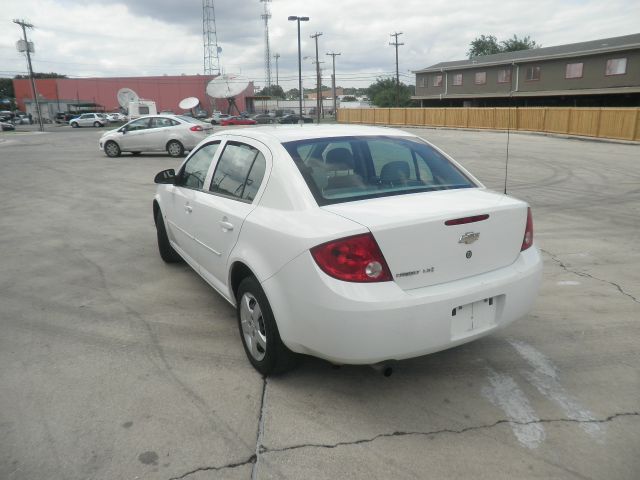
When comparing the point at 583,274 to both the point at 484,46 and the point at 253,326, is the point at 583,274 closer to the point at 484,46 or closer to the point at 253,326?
the point at 253,326

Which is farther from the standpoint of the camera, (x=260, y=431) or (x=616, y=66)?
(x=616, y=66)

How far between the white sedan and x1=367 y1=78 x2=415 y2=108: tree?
7718cm

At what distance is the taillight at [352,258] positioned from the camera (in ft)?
8.96

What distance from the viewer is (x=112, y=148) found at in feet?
62.7

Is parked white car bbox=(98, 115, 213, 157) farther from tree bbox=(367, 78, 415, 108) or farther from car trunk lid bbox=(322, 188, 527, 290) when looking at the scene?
tree bbox=(367, 78, 415, 108)

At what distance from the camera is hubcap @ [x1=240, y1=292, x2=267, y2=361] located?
3.34 m

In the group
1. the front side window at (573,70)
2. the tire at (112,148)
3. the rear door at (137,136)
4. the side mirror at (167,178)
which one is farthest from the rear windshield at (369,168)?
the front side window at (573,70)

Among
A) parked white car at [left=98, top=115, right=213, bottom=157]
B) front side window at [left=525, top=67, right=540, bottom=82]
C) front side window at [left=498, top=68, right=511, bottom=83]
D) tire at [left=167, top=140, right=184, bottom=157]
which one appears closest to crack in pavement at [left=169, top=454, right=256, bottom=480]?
parked white car at [left=98, top=115, right=213, bottom=157]

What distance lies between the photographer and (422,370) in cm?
349

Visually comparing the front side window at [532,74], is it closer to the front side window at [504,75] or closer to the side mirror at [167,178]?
the front side window at [504,75]

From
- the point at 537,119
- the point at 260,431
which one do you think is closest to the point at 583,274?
the point at 260,431

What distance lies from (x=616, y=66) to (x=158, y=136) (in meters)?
33.4

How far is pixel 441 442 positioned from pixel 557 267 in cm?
366

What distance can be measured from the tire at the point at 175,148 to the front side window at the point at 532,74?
34.7 meters
